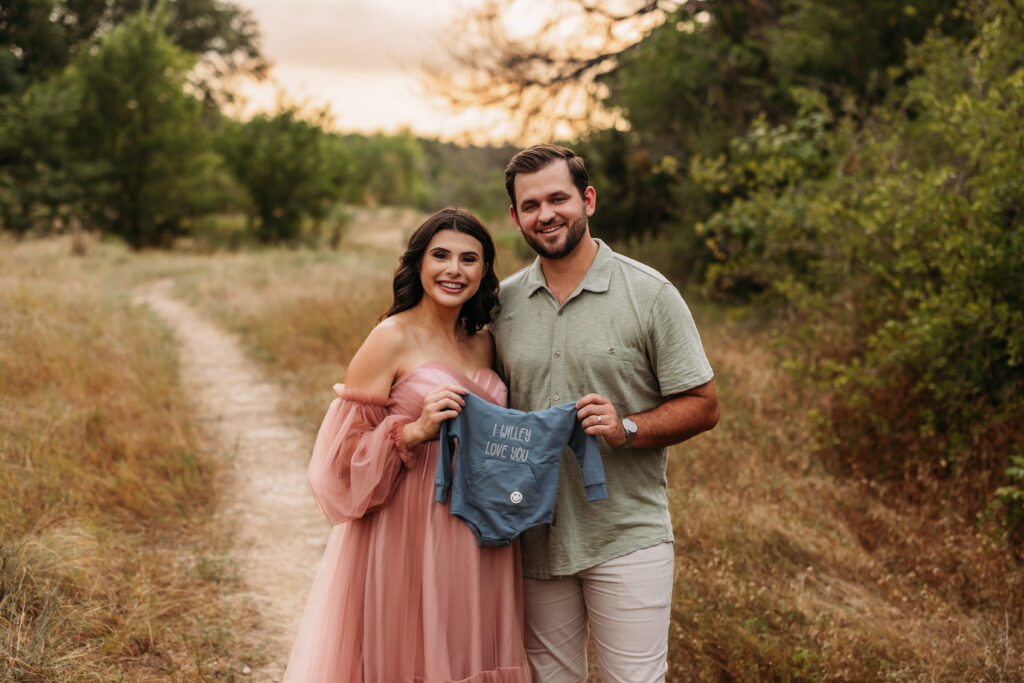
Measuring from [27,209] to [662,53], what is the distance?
21574 millimetres

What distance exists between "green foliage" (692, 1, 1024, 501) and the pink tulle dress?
373 centimetres

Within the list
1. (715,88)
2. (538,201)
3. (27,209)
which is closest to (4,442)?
(538,201)

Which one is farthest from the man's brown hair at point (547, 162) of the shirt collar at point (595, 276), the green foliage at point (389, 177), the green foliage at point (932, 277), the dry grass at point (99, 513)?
the green foliage at point (389, 177)

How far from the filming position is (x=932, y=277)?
6.05m

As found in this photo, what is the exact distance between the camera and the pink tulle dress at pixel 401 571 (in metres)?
2.61

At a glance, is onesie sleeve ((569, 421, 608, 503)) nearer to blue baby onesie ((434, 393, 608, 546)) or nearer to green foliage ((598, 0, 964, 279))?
blue baby onesie ((434, 393, 608, 546))

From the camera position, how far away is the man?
8.52ft

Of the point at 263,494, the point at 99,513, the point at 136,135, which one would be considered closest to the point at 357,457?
the point at 99,513

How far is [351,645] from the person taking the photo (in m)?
2.72

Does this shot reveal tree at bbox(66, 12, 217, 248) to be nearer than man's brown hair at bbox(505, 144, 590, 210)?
No

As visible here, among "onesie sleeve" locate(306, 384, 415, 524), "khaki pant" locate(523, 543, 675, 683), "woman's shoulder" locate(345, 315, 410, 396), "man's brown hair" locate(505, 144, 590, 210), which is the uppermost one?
"man's brown hair" locate(505, 144, 590, 210)

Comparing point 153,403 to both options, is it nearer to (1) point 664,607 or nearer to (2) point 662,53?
(1) point 664,607

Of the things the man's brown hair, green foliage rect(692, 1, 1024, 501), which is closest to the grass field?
green foliage rect(692, 1, 1024, 501)

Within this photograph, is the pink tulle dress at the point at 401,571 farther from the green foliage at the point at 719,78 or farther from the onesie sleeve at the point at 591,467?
the green foliage at the point at 719,78
